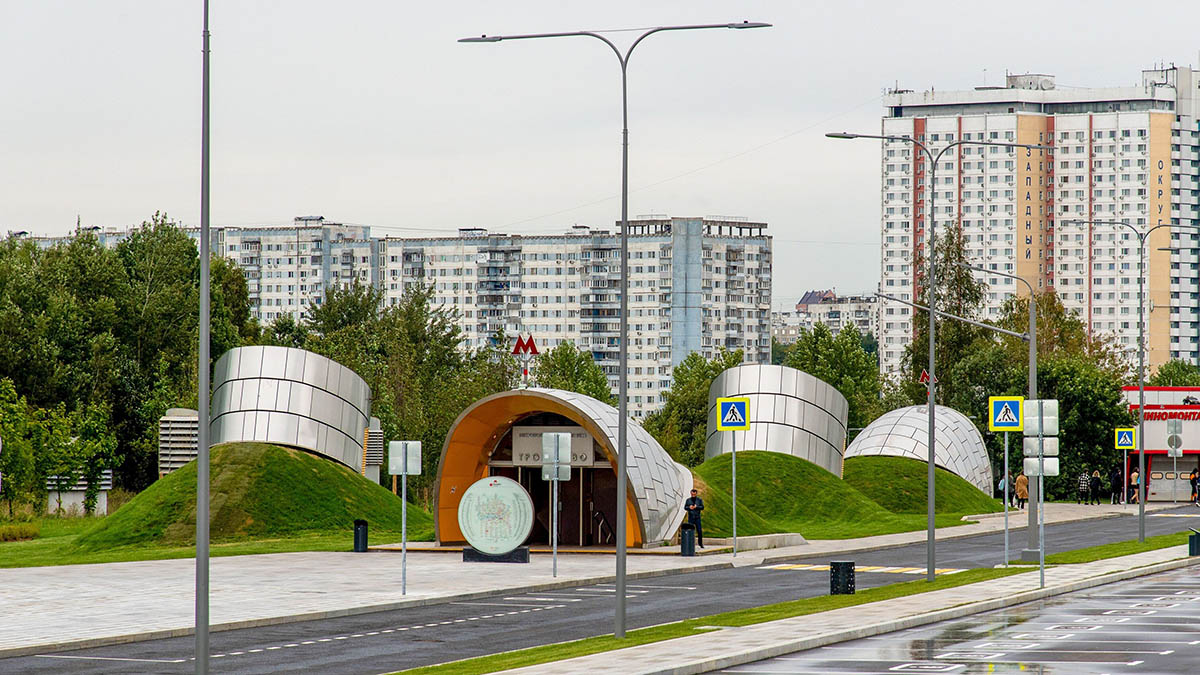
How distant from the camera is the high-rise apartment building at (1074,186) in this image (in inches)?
6683

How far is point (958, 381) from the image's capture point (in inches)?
3568

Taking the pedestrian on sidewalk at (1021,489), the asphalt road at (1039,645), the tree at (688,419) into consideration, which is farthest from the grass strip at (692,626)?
the tree at (688,419)

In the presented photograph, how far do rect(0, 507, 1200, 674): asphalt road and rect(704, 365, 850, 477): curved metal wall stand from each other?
21.5m

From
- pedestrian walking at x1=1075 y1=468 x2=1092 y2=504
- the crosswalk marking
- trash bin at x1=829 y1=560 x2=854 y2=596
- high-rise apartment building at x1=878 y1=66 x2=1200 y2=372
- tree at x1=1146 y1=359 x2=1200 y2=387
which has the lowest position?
pedestrian walking at x1=1075 y1=468 x2=1092 y2=504

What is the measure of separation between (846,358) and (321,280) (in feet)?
207

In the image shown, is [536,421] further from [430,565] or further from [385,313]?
[385,313]

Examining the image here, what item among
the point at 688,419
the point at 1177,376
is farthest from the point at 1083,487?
the point at 1177,376

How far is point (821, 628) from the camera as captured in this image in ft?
75.9

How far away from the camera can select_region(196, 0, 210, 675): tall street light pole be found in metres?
14.6

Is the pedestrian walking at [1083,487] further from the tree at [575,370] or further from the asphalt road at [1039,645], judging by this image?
the asphalt road at [1039,645]

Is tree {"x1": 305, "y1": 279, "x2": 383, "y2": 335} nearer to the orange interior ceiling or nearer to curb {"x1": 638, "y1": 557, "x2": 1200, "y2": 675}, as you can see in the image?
the orange interior ceiling

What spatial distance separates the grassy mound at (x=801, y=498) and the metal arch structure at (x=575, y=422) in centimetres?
880

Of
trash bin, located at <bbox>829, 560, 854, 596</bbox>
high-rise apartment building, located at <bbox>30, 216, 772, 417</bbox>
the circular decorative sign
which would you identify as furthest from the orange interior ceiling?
high-rise apartment building, located at <bbox>30, 216, 772, 417</bbox>

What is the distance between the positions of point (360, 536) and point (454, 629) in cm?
1673
